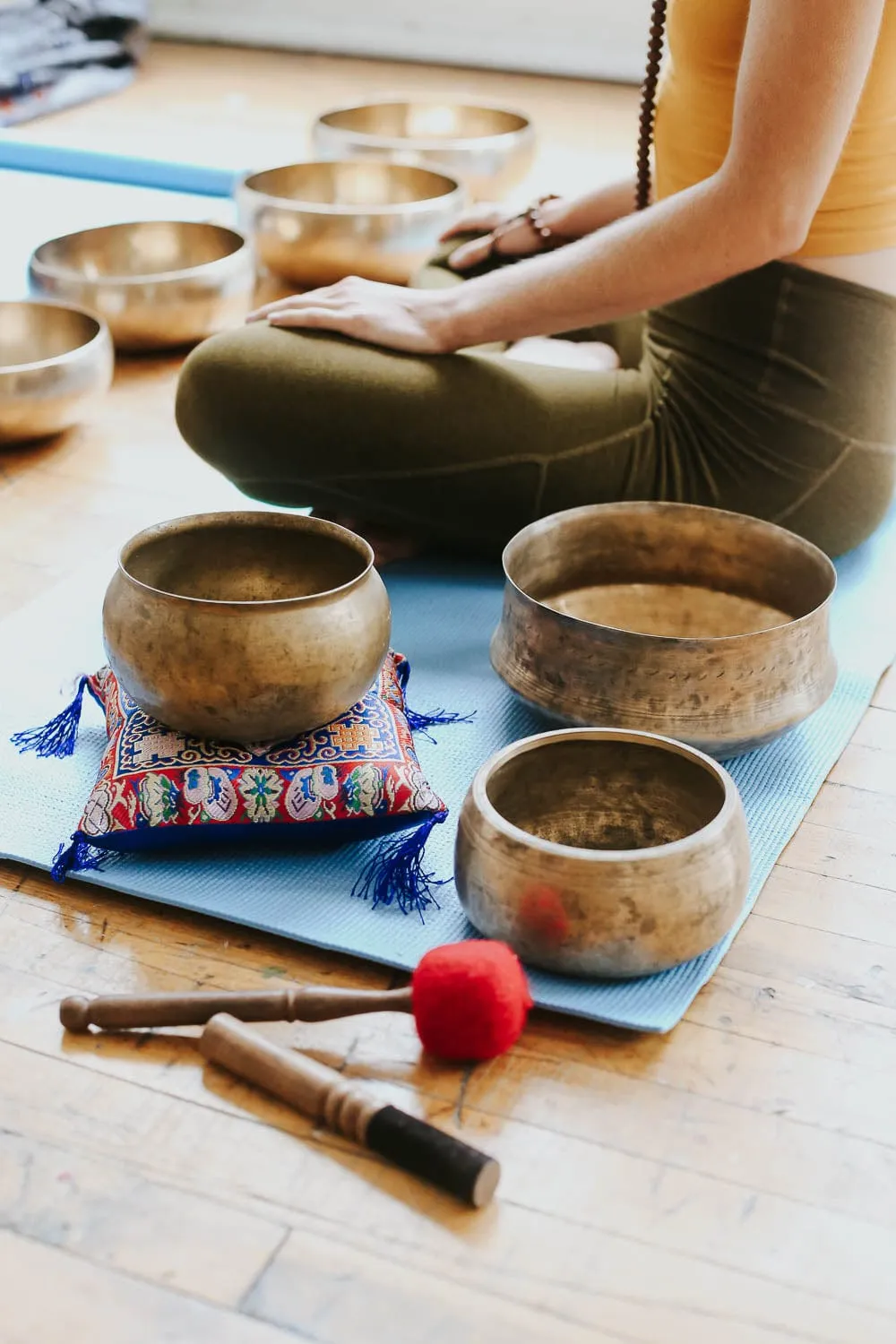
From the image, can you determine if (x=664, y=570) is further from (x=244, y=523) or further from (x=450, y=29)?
(x=450, y=29)

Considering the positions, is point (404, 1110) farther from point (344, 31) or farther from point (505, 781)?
point (344, 31)

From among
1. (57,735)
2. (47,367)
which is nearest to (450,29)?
(47,367)

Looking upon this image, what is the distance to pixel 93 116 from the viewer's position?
4172 millimetres

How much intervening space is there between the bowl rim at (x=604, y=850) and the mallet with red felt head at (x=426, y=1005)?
0.09m

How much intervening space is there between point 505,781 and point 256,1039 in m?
0.34

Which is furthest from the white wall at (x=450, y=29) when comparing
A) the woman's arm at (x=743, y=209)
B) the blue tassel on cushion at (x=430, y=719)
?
the blue tassel on cushion at (x=430, y=719)

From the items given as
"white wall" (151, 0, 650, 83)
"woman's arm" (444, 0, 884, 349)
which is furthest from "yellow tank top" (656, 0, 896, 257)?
"white wall" (151, 0, 650, 83)

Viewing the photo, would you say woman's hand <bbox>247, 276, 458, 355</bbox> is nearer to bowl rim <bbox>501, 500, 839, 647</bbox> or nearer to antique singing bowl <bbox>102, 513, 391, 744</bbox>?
bowl rim <bbox>501, 500, 839, 647</bbox>

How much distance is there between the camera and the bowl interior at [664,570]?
1717mm

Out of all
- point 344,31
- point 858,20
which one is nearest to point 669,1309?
point 858,20

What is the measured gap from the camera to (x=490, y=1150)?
1092 millimetres

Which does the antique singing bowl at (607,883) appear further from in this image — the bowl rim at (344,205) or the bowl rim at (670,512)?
the bowl rim at (344,205)

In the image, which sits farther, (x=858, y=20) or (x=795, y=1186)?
(x=858, y=20)

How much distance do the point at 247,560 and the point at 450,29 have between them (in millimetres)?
3874
